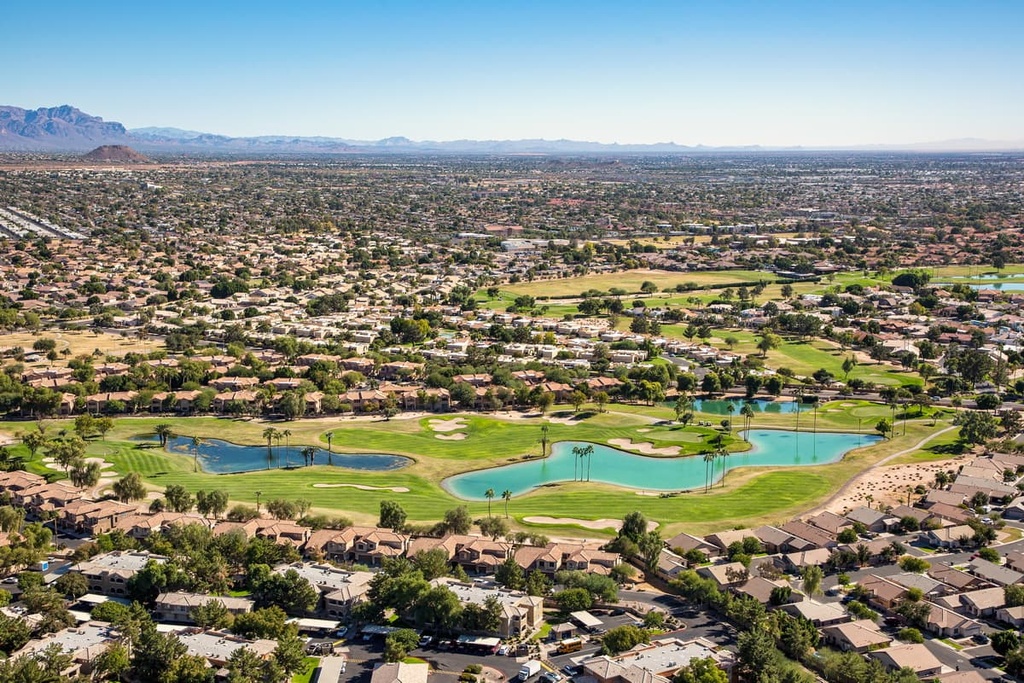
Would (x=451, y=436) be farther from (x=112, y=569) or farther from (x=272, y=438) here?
(x=112, y=569)

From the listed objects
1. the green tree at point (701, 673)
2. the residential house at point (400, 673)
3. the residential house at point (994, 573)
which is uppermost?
the green tree at point (701, 673)

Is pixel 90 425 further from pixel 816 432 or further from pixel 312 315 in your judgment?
pixel 816 432

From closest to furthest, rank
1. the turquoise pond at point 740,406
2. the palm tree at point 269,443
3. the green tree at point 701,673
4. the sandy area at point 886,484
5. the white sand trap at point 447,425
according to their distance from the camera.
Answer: the green tree at point 701,673 → the sandy area at point 886,484 → the palm tree at point 269,443 → the white sand trap at point 447,425 → the turquoise pond at point 740,406

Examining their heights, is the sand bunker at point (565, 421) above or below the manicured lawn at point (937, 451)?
below

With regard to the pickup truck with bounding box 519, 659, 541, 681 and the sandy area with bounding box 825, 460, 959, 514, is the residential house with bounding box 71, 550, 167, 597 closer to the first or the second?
the pickup truck with bounding box 519, 659, 541, 681

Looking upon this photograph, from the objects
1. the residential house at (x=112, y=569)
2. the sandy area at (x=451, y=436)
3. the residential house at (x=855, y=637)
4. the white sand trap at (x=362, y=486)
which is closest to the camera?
the residential house at (x=855, y=637)

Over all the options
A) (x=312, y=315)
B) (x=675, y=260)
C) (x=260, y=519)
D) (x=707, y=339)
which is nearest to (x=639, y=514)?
(x=260, y=519)

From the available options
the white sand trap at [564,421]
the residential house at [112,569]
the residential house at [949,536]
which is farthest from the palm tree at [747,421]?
the residential house at [112,569]

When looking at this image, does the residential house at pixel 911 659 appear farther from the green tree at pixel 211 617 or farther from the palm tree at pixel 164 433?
the palm tree at pixel 164 433
